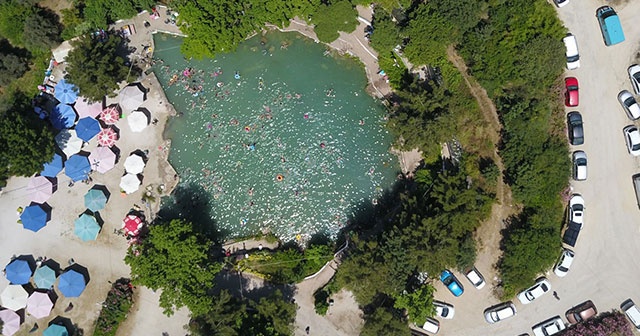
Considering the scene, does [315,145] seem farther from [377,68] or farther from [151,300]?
[151,300]

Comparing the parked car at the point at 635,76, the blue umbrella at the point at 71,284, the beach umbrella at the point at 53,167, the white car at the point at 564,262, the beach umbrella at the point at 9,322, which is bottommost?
the beach umbrella at the point at 9,322

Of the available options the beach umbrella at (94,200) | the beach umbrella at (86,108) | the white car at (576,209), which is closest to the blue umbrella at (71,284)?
the beach umbrella at (94,200)

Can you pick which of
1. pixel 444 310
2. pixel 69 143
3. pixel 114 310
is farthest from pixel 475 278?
pixel 69 143

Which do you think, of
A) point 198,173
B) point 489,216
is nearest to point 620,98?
point 489,216

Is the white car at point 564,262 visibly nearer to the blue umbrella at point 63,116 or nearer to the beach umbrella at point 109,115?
the beach umbrella at point 109,115

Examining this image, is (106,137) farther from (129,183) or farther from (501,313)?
(501,313)

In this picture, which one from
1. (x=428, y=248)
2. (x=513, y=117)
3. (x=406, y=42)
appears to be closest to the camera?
(x=428, y=248)

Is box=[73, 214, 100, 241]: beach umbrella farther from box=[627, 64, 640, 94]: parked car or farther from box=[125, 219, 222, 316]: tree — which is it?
box=[627, 64, 640, 94]: parked car

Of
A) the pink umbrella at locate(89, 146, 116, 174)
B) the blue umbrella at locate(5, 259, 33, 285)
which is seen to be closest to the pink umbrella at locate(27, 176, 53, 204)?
the pink umbrella at locate(89, 146, 116, 174)
